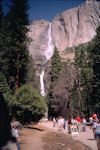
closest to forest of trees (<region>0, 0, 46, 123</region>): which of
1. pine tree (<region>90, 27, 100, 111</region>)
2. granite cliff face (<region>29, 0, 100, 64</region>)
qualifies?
pine tree (<region>90, 27, 100, 111</region>)

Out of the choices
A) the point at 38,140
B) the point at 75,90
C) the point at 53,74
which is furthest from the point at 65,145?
the point at 53,74

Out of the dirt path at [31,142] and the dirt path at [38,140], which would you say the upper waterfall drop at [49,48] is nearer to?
the dirt path at [38,140]

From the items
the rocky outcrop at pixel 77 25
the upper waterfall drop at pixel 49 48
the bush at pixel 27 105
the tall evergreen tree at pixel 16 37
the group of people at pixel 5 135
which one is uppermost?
the rocky outcrop at pixel 77 25

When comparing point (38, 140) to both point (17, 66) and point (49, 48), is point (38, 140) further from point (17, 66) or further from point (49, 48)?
point (49, 48)

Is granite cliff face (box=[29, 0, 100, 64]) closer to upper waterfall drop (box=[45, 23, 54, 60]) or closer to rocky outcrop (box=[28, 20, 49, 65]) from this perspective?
rocky outcrop (box=[28, 20, 49, 65])

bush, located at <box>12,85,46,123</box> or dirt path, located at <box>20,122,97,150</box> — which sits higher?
bush, located at <box>12,85,46,123</box>

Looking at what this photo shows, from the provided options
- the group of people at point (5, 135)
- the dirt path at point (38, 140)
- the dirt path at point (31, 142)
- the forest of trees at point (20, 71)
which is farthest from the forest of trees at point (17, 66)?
the group of people at point (5, 135)

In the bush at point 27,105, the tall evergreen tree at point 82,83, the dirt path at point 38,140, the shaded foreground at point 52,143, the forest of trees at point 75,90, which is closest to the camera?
the shaded foreground at point 52,143
